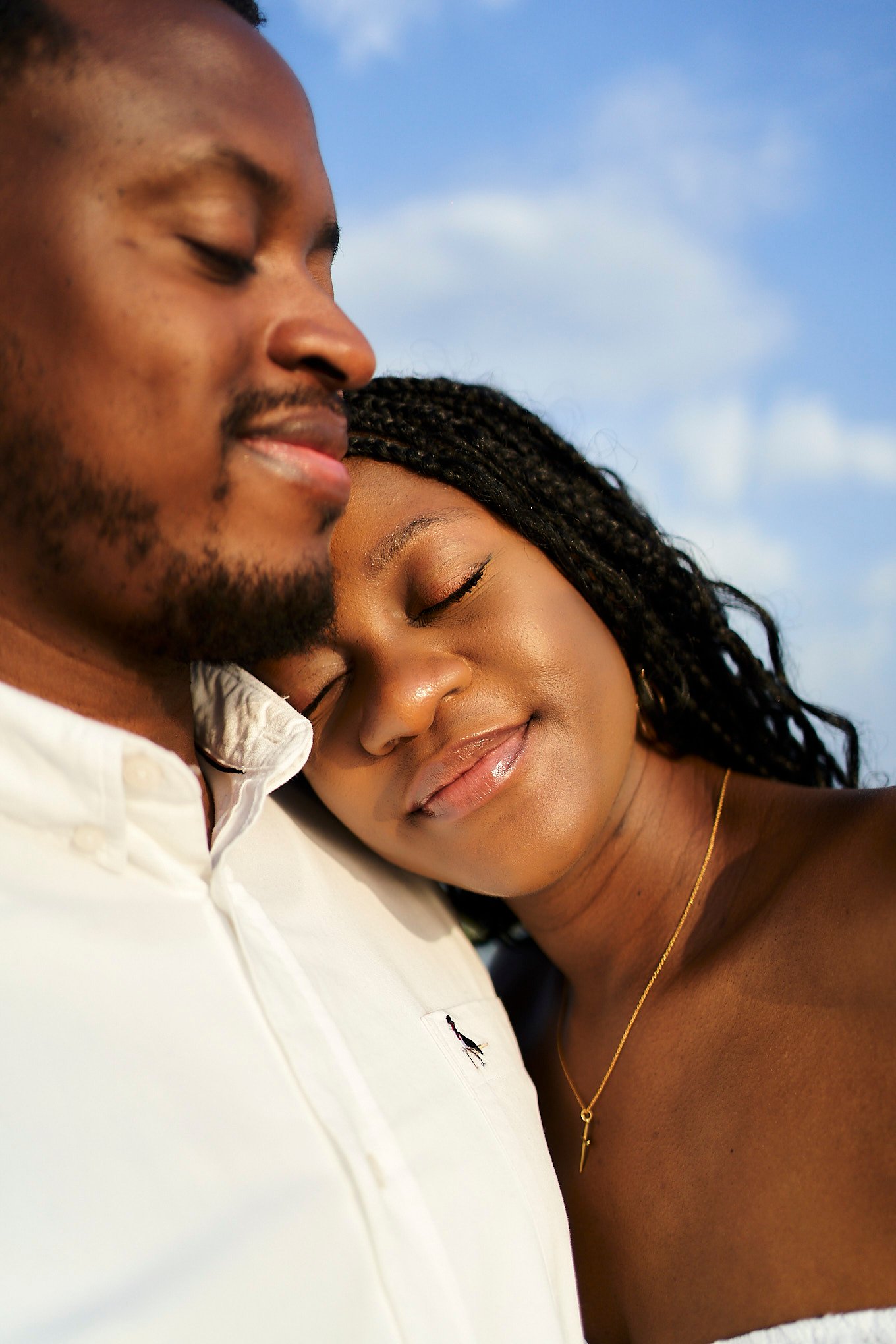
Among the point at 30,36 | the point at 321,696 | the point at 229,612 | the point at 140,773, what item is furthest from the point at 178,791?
the point at 30,36

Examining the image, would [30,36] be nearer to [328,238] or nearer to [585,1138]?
[328,238]

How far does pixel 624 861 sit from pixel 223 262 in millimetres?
1477

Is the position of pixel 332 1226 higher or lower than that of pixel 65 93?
lower

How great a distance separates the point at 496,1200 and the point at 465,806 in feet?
2.19

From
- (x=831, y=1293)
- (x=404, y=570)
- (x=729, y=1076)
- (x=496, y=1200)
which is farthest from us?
(x=404, y=570)

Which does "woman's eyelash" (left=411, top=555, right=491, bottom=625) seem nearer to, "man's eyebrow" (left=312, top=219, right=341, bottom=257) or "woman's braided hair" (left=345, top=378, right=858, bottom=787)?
"woman's braided hair" (left=345, top=378, right=858, bottom=787)

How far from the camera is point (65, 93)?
52.6 inches

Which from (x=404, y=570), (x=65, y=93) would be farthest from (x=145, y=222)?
(x=404, y=570)

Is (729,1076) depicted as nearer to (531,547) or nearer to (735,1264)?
(735,1264)

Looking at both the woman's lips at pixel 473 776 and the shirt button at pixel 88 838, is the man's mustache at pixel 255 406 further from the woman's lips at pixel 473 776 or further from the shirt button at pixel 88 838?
the woman's lips at pixel 473 776

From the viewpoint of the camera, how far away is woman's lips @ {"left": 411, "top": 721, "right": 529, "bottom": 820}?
186cm

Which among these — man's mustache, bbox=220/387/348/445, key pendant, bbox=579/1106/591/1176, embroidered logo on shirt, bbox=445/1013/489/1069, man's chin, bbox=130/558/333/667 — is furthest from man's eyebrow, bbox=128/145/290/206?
key pendant, bbox=579/1106/591/1176

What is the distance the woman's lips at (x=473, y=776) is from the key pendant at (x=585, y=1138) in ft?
2.31

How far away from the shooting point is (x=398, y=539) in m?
1.89
